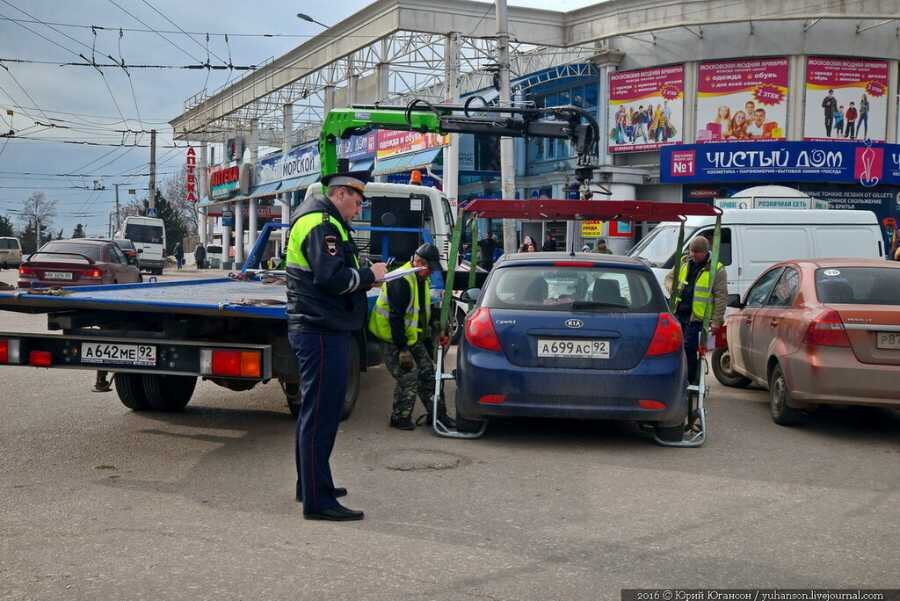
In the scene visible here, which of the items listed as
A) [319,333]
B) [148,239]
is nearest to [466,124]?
[319,333]

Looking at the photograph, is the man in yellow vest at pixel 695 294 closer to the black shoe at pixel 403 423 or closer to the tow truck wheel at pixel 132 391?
the black shoe at pixel 403 423

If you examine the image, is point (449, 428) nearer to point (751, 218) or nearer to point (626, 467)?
point (626, 467)

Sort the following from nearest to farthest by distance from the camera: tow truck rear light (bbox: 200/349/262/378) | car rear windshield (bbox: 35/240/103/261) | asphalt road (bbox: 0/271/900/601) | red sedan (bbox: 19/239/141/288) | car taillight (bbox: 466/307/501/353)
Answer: asphalt road (bbox: 0/271/900/601) < tow truck rear light (bbox: 200/349/262/378) < car taillight (bbox: 466/307/501/353) < red sedan (bbox: 19/239/141/288) < car rear windshield (bbox: 35/240/103/261)

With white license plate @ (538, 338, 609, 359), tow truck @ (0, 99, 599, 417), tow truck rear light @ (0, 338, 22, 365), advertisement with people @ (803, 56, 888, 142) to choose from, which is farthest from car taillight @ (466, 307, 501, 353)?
advertisement with people @ (803, 56, 888, 142)

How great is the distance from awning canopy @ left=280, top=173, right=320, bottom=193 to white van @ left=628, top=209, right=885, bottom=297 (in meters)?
23.5

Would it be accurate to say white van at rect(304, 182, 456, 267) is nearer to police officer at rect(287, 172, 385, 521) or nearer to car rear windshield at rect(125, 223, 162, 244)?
police officer at rect(287, 172, 385, 521)

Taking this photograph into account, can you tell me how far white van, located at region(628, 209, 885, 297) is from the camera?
15828 mm

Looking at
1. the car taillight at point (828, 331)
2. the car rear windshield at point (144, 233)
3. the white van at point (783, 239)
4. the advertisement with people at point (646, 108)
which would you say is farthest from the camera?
the car rear windshield at point (144, 233)

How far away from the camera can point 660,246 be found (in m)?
16.4

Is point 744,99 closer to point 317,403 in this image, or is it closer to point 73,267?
point 73,267

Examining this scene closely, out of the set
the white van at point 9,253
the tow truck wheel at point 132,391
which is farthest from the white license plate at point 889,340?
the white van at point 9,253

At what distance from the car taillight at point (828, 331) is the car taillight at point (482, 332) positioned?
2.54 metres

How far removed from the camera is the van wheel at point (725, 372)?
1060cm

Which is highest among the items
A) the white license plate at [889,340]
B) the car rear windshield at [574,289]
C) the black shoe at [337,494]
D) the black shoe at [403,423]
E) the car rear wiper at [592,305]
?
the car rear windshield at [574,289]
